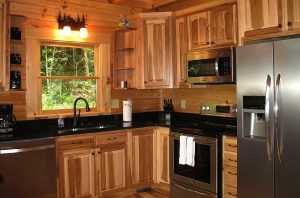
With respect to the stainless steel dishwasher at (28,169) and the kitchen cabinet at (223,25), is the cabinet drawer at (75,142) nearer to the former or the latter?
the stainless steel dishwasher at (28,169)

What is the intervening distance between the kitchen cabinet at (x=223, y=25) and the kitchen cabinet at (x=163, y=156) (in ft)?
4.36

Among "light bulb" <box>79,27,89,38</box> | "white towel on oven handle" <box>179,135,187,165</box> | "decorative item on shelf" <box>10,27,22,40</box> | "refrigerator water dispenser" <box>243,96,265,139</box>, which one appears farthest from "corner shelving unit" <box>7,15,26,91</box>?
"refrigerator water dispenser" <box>243,96,265,139</box>

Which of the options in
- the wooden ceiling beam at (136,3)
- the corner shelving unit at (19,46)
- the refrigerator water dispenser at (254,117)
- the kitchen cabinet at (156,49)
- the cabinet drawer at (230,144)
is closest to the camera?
the refrigerator water dispenser at (254,117)

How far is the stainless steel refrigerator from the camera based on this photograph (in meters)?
2.54

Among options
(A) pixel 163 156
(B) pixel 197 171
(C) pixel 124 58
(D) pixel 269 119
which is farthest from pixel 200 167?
(C) pixel 124 58

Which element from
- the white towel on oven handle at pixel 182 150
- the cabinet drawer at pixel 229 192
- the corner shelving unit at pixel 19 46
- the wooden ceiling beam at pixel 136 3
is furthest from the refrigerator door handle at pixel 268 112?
the corner shelving unit at pixel 19 46

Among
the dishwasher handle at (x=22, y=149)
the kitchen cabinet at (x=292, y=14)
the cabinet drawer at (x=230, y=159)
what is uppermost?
the kitchen cabinet at (x=292, y=14)

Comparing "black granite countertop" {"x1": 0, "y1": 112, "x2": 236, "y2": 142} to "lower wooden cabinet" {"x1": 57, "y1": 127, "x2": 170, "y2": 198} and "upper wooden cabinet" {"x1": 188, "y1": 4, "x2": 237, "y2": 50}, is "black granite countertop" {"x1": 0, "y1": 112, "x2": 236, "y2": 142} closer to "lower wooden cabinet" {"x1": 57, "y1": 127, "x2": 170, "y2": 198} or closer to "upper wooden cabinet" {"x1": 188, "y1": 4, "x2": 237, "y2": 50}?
"lower wooden cabinet" {"x1": 57, "y1": 127, "x2": 170, "y2": 198}

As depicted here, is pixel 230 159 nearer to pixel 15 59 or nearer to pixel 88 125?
pixel 88 125

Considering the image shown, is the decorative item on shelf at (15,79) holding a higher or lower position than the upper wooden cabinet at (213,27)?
lower

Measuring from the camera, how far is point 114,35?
14.7 ft

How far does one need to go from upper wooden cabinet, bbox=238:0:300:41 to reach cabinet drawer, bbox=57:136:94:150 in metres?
2.09

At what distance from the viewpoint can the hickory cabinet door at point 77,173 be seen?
11.3ft

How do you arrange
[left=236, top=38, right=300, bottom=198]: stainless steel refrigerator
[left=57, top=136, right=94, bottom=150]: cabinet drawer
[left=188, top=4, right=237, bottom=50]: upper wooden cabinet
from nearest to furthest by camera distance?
1. [left=236, top=38, right=300, bottom=198]: stainless steel refrigerator
2. [left=57, top=136, right=94, bottom=150]: cabinet drawer
3. [left=188, top=4, right=237, bottom=50]: upper wooden cabinet
